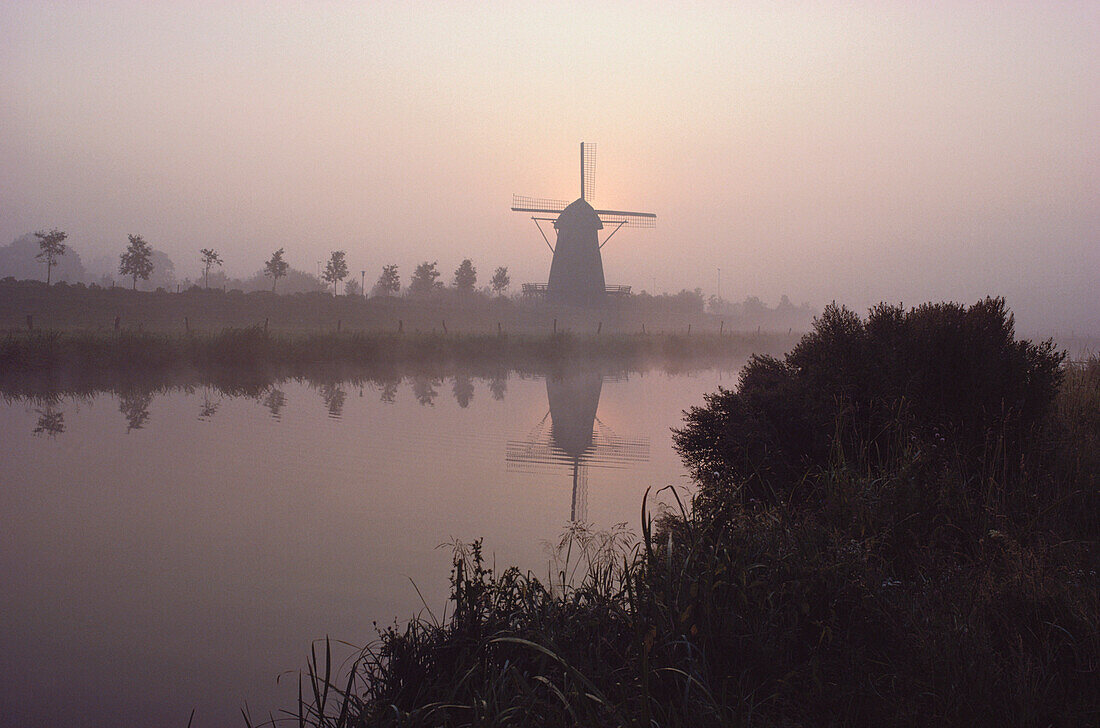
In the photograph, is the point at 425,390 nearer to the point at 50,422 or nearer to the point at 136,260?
the point at 50,422

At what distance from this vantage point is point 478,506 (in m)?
8.76

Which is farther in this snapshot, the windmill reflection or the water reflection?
the water reflection

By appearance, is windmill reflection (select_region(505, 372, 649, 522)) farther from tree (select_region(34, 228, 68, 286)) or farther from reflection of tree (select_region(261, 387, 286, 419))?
tree (select_region(34, 228, 68, 286))

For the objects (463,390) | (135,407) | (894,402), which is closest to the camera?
(894,402)

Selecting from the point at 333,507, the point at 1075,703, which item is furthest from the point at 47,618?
the point at 1075,703

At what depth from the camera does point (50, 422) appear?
14180mm

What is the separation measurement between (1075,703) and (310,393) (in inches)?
765

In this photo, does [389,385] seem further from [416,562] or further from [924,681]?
[924,681]

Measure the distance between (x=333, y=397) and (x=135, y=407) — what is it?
4684 mm

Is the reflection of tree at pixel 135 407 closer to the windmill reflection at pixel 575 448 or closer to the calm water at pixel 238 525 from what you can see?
the calm water at pixel 238 525

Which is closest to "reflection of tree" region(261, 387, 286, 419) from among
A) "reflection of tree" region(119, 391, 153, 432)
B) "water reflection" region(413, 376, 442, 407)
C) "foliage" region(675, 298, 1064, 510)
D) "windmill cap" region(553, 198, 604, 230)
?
"reflection of tree" region(119, 391, 153, 432)

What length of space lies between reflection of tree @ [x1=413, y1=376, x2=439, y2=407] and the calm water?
2546 mm

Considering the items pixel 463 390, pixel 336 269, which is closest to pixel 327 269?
pixel 336 269

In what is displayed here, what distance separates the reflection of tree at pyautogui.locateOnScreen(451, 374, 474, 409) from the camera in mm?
20052
